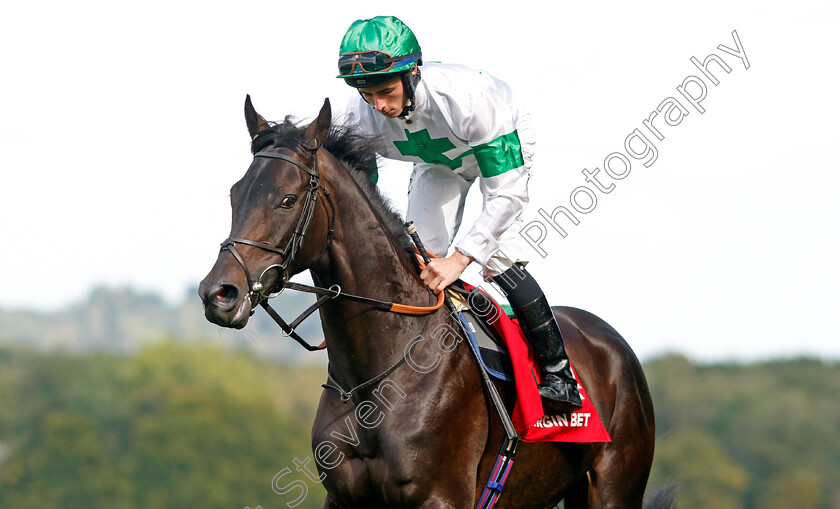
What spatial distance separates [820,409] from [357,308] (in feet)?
172

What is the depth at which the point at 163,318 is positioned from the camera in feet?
345

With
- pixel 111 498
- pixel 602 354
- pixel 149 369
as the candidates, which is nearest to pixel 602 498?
pixel 602 354

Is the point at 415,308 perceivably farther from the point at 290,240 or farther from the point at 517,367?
the point at 290,240

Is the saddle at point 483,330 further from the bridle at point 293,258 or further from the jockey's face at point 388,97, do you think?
the jockey's face at point 388,97

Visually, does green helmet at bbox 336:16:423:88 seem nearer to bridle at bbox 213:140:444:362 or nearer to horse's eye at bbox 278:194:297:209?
bridle at bbox 213:140:444:362

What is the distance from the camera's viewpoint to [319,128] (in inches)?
Result: 177

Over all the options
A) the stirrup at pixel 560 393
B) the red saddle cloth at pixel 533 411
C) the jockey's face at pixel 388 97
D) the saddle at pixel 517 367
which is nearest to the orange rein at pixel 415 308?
the saddle at pixel 517 367

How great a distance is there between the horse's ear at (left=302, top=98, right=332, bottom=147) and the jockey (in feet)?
1.36

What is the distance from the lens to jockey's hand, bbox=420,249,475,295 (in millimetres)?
4887

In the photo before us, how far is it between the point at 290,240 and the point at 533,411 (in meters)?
1.56

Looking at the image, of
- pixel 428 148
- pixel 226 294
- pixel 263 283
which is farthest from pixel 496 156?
pixel 226 294

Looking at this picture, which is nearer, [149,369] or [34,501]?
[34,501]

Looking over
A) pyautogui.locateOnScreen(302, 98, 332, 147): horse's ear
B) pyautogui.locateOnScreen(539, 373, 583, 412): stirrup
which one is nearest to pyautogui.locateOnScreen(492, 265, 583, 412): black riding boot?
pyautogui.locateOnScreen(539, 373, 583, 412): stirrup

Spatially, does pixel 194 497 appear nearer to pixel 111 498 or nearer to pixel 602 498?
pixel 111 498
